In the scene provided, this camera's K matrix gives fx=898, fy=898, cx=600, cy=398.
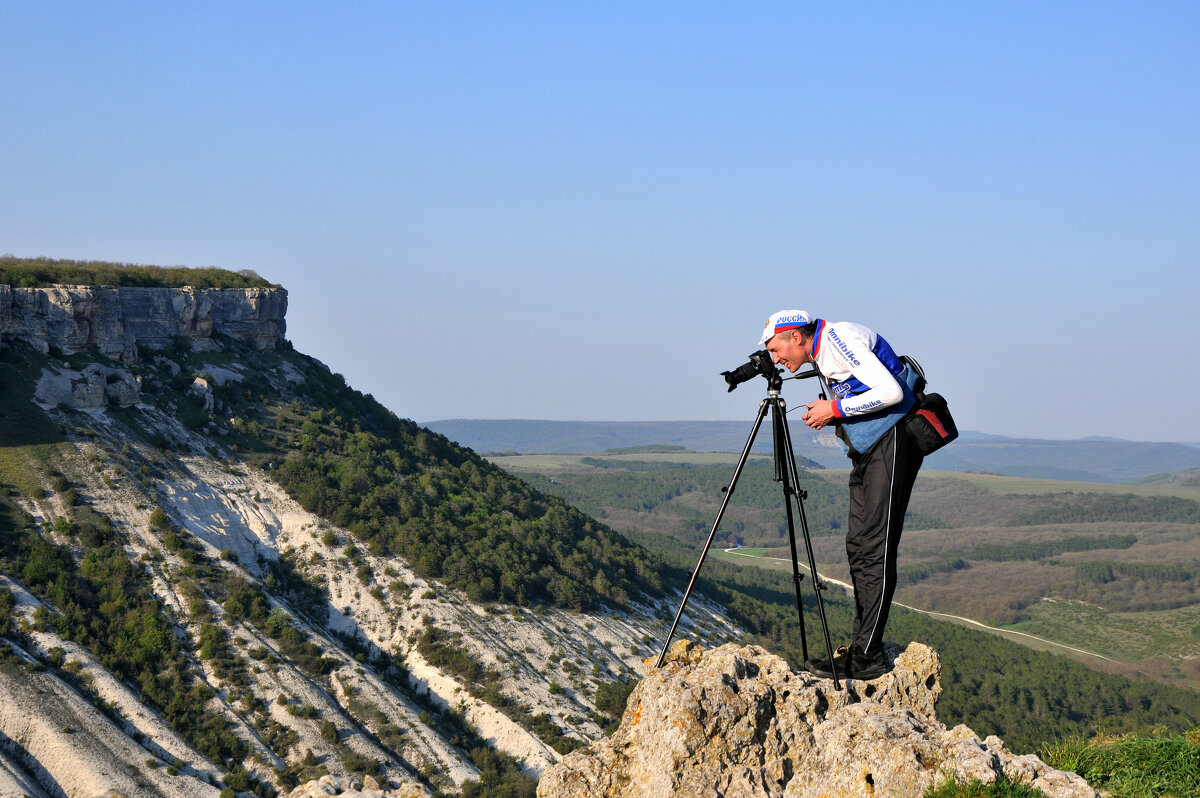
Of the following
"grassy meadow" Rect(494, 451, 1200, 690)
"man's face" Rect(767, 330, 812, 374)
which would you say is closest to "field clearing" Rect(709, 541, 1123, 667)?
"grassy meadow" Rect(494, 451, 1200, 690)

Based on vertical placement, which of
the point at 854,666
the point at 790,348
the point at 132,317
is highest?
the point at 132,317

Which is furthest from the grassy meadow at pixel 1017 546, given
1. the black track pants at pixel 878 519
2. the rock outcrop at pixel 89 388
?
the black track pants at pixel 878 519

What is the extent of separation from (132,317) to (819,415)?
165 ft

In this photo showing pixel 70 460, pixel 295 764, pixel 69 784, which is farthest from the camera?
pixel 70 460

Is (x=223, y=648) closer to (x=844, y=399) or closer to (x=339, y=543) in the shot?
(x=339, y=543)

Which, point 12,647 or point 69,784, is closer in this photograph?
point 69,784

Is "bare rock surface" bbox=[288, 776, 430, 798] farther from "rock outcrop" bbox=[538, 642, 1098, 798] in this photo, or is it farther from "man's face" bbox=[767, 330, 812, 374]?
"man's face" bbox=[767, 330, 812, 374]

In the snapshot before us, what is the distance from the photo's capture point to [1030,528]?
155375mm

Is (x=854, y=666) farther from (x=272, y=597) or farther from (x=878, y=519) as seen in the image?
(x=272, y=597)

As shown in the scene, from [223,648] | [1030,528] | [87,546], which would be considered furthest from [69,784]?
[1030,528]

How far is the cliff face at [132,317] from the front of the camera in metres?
43.0

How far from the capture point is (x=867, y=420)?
7.09m

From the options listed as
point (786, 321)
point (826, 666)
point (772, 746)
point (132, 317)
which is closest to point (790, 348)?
point (786, 321)

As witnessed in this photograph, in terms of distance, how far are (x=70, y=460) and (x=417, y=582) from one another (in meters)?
16.5
